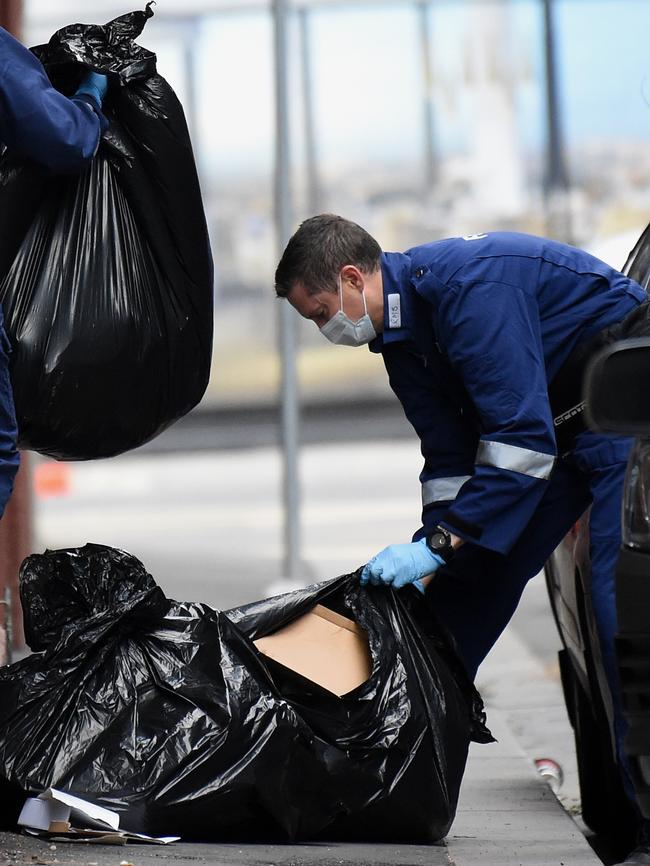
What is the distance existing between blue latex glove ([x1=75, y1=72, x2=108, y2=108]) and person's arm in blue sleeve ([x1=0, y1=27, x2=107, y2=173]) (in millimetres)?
116

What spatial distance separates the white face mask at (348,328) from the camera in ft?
11.0

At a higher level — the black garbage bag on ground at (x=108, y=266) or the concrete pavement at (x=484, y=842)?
the black garbage bag on ground at (x=108, y=266)

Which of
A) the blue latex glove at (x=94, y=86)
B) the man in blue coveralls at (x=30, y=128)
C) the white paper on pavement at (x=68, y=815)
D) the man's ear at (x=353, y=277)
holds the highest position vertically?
the blue latex glove at (x=94, y=86)

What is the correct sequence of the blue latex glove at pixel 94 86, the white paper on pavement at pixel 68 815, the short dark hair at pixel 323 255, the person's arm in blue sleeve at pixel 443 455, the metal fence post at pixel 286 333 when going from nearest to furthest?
the white paper on pavement at pixel 68 815 < the blue latex glove at pixel 94 86 < the short dark hair at pixel 323 255 < the person's arm in blue sleeve at pixel 443 455 < the metal fence post at pixel 286 333

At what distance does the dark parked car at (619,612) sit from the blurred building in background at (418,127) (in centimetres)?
761

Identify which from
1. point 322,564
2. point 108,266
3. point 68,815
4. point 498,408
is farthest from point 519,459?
point 322,564

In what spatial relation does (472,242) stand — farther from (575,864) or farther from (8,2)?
(8,2)

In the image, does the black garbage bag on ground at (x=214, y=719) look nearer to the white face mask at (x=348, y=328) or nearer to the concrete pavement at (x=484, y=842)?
the concrete pavement at (x=484, y=842)

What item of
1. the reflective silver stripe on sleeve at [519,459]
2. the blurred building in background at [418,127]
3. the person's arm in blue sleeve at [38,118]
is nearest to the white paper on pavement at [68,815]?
the reflective silver stripe on sleeve at [519,459]

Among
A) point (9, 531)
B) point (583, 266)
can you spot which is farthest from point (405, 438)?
point (583, 266)

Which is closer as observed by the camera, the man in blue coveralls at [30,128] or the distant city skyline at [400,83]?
the man in blue coveralls at [30,128]

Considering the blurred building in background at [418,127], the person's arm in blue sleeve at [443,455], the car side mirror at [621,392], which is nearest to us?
the car side mirror at [621,392]

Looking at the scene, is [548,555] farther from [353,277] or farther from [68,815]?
[68,815]

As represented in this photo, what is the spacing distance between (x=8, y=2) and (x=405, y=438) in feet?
20.4
